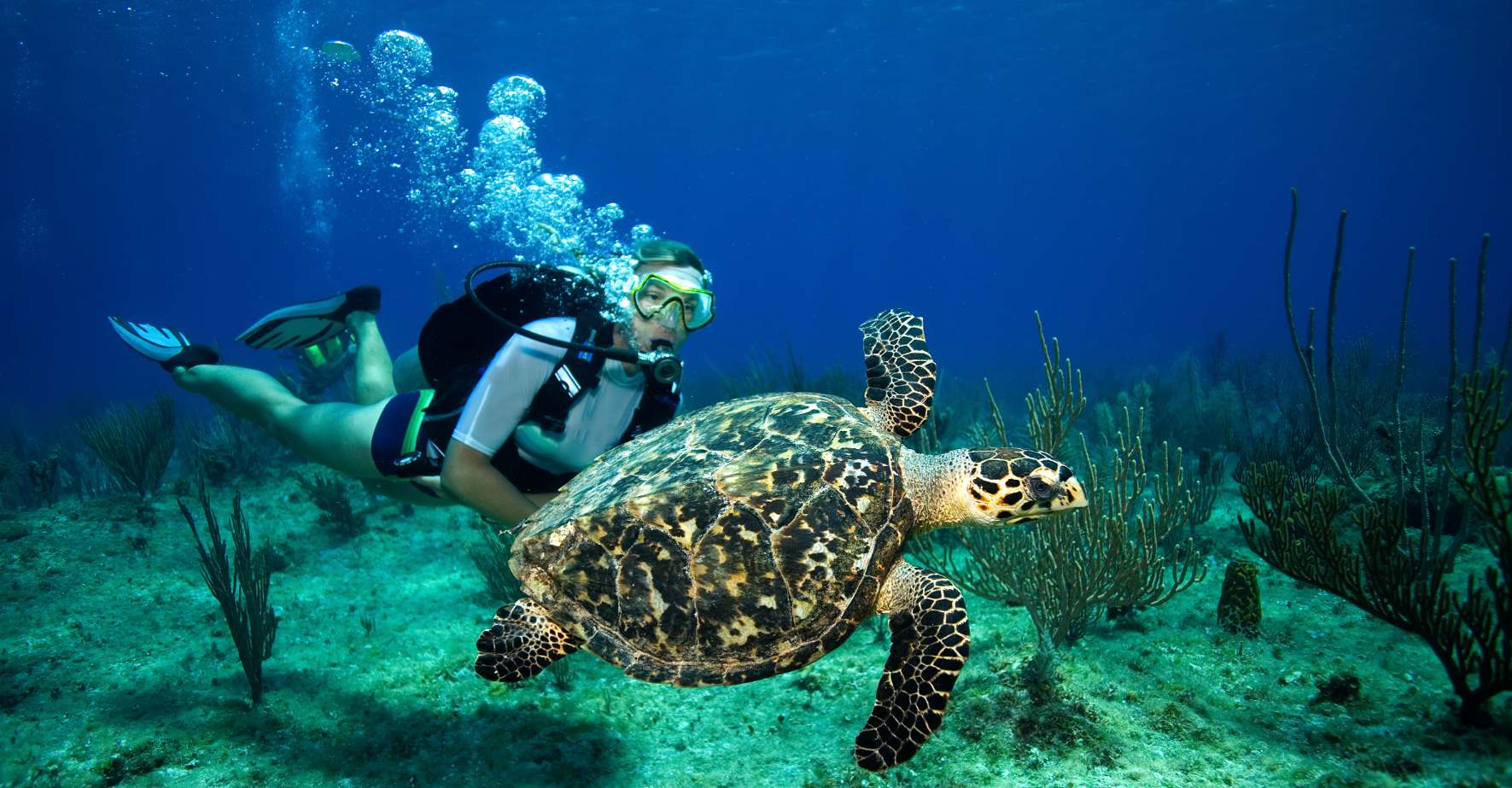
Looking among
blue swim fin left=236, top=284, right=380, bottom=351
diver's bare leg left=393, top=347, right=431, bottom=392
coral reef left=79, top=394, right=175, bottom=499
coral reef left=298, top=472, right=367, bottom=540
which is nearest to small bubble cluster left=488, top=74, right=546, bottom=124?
coral reef left=79, top=394, right=175, bottom=499

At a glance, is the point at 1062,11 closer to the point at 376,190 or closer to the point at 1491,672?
the point at 1491,672

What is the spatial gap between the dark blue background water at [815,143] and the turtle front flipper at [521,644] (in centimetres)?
975

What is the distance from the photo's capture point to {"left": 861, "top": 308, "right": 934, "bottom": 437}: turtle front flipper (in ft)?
11.9

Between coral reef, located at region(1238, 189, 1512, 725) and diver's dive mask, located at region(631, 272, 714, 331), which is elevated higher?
diver's dive mask, located at region(631, 272, 714, 331)

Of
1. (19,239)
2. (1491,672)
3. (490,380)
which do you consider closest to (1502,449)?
(1491,672)

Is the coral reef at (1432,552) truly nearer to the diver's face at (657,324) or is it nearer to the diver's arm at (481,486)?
the diver's face at (657,324)

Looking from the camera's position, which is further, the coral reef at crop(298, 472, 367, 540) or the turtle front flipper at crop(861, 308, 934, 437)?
the coral reef at crop(298, 472, 367, 540)

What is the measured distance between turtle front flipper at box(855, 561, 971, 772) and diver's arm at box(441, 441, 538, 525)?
2.49 meters

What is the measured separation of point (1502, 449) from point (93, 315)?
159146mm

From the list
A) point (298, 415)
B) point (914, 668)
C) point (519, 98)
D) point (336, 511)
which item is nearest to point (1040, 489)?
point (914, 668)

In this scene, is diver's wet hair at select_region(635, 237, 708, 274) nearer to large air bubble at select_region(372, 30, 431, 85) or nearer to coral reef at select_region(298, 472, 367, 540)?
coral reef at select_region(298, 472, 367, 540)

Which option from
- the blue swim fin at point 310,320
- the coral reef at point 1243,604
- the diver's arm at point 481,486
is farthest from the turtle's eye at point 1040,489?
the blue swim fin at point 310,320

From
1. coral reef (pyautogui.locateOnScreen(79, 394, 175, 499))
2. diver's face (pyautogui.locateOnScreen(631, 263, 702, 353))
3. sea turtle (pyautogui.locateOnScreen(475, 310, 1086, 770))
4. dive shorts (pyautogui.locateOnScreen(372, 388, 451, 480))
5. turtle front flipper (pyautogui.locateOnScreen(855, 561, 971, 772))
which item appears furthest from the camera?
coral reef (pyautogui.locateOnScreen(79, 394, 175, 499))

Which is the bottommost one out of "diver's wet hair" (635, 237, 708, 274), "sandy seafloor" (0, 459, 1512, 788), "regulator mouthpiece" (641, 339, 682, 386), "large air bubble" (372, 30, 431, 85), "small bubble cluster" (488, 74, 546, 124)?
"sandy seafloor" (0, 459, 1512, 788)
